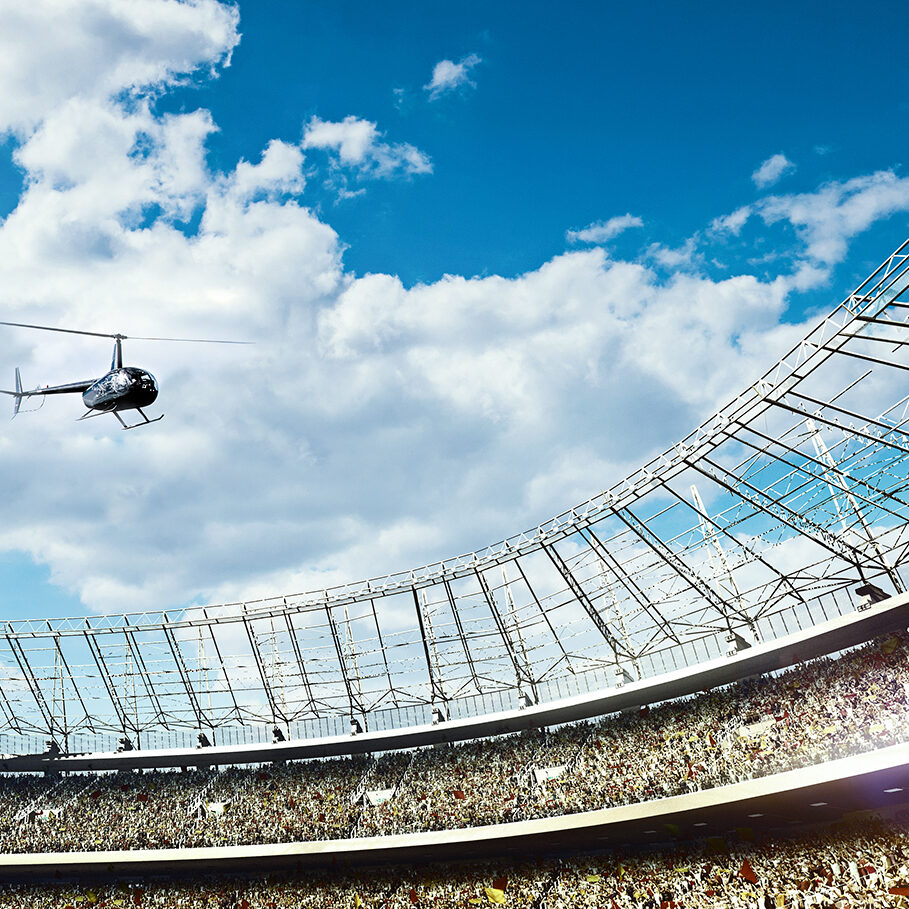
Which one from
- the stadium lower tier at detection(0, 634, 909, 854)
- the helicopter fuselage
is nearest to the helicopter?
the helicopter fuselage

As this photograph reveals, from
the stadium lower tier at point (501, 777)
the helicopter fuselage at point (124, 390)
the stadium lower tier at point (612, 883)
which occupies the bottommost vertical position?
the stadium lower tier at point (612, 883)

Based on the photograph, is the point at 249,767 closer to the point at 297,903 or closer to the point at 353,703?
the point at 353,703

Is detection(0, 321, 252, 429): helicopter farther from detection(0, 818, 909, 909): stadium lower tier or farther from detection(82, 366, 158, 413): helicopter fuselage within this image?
detection(0, 818, 909, 909): stadium lower tier

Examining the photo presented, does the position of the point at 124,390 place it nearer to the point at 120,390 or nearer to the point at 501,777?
the point at 120,390

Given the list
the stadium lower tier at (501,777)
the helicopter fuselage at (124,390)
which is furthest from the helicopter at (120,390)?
the stadium lower tier at (501,777)

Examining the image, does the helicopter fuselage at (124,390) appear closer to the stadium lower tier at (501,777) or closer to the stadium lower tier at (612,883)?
the stadium lower tier at (501,777)

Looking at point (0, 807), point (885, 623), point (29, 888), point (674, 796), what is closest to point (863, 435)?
point (885, 623)
